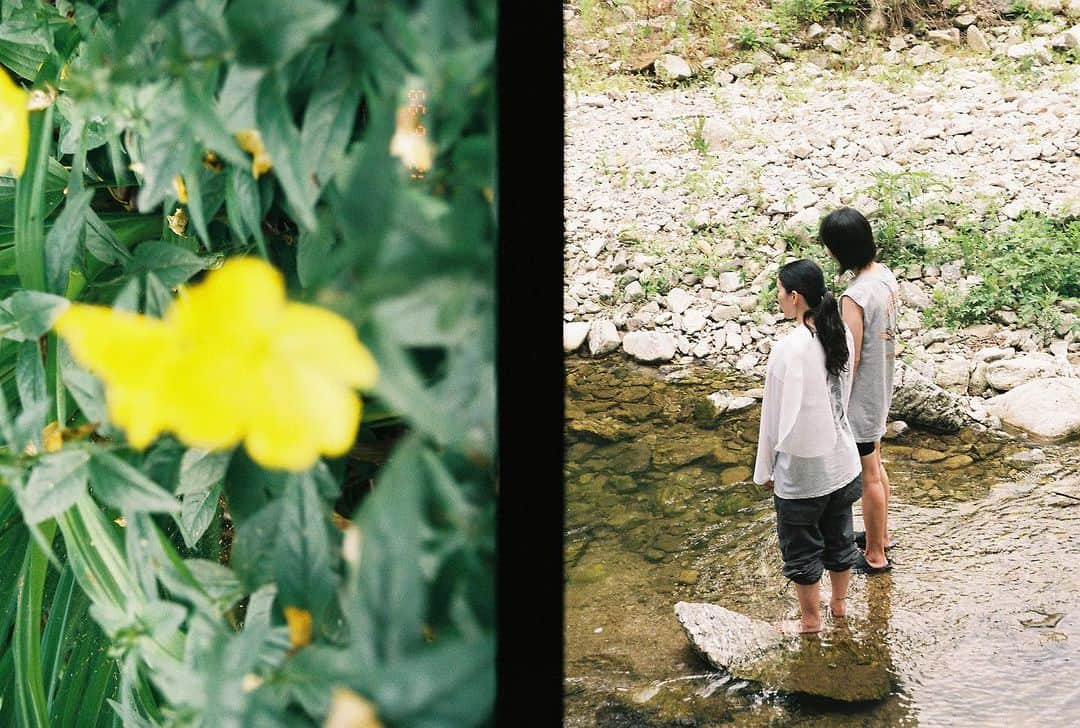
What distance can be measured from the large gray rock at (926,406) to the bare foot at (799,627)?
3.78 feet

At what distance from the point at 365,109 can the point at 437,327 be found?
10cm

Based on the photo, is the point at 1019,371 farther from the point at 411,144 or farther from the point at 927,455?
the point at 411,144

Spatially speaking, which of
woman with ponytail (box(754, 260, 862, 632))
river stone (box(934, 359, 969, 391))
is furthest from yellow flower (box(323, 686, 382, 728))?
river stone (box(934, 359, 969, 391))

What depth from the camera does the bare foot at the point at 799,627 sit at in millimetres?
2277

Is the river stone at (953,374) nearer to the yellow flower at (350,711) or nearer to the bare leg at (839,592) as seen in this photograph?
the bare leg at (839,592)

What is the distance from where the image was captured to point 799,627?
2.30 meters

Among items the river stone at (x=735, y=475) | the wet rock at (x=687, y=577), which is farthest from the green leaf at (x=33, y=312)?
the river stone at (x=735, y=475)

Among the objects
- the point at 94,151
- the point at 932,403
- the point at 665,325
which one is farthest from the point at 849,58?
the point at 94,151

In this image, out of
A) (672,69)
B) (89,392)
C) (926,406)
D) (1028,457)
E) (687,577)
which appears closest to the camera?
(89,392)

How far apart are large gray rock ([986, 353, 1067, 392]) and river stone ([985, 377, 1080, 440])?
102mm

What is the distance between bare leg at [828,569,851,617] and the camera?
2305mm

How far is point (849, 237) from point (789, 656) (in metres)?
0.98

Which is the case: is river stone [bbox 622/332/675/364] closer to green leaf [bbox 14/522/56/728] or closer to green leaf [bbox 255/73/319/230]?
green leaf [bbox 14/522/56/728]

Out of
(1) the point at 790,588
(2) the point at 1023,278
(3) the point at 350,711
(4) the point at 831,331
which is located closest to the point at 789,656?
(1) the point at 790,588
